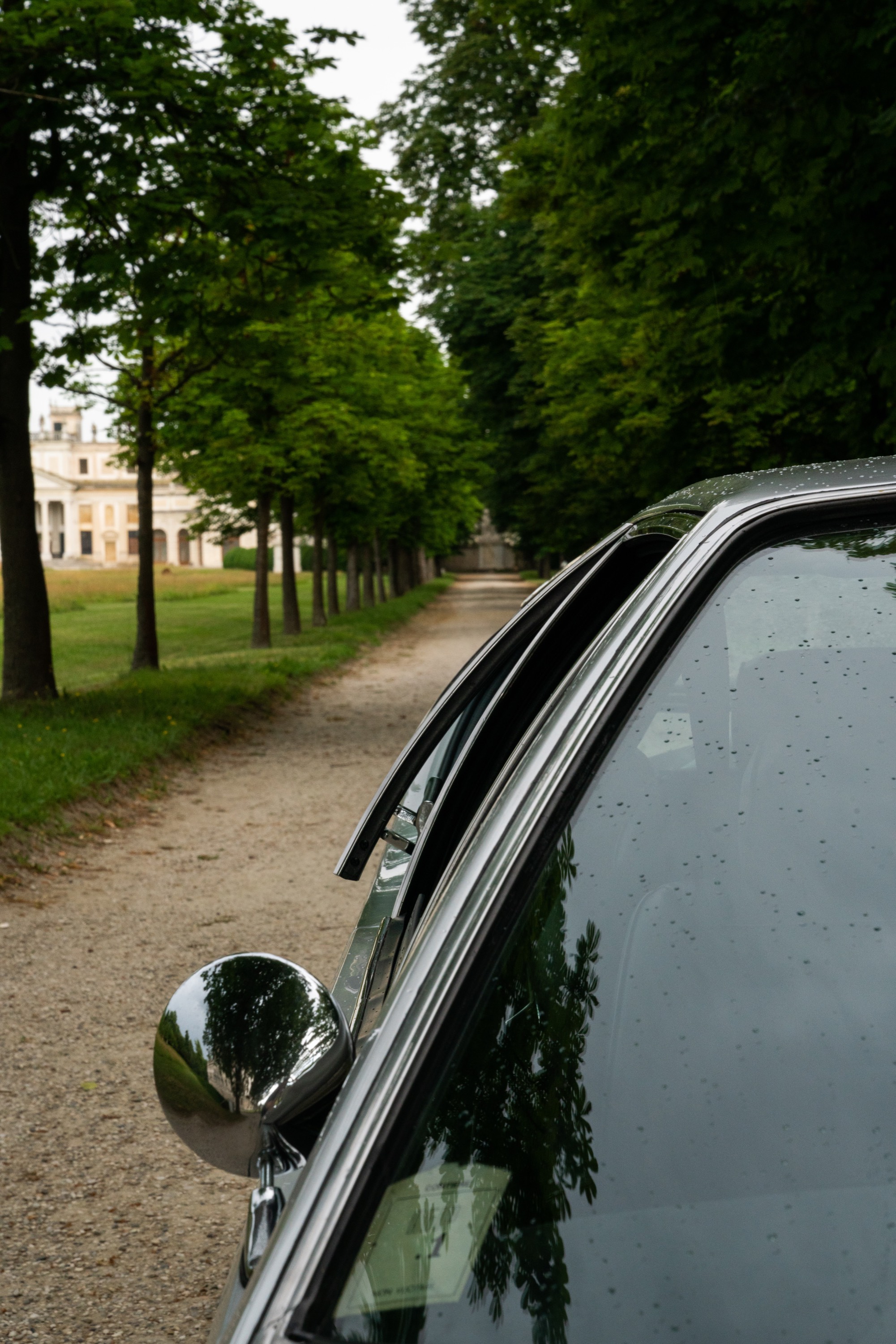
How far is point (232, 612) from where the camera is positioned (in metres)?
49.8

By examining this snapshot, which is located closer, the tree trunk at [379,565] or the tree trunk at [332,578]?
the tree trunk at [332,578]

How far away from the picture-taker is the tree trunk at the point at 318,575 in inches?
1337

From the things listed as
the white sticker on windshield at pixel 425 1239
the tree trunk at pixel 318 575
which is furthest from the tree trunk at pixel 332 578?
the white sticker on windshield at pixel 425 1239

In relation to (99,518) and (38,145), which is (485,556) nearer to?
(99,518)

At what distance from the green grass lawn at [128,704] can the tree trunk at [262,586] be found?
0.52 meters

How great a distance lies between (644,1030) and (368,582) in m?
48.0

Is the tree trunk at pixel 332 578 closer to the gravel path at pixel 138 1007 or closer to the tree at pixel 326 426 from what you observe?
the tree at pixel 326 426

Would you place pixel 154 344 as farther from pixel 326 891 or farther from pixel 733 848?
pixel 733 848

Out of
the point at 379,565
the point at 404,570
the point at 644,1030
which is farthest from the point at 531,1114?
the point at 404,570

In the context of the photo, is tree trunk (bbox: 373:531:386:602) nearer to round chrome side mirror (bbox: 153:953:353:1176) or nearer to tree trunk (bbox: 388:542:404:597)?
tree trunk (bbox: 388:542:404:597)

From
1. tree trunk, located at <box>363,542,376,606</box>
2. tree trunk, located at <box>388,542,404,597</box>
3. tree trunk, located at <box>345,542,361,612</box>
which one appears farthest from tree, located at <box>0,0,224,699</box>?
tree trunk, located at <box>388,542,404,597</box>

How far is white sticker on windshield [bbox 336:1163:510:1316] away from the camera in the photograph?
1.09 metres

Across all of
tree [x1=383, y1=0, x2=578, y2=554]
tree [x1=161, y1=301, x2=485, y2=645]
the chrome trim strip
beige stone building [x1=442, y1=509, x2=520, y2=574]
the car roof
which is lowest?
beige stone building [x1=442, y1=509, x2=520, y2=574]

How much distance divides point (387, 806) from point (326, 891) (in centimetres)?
527
